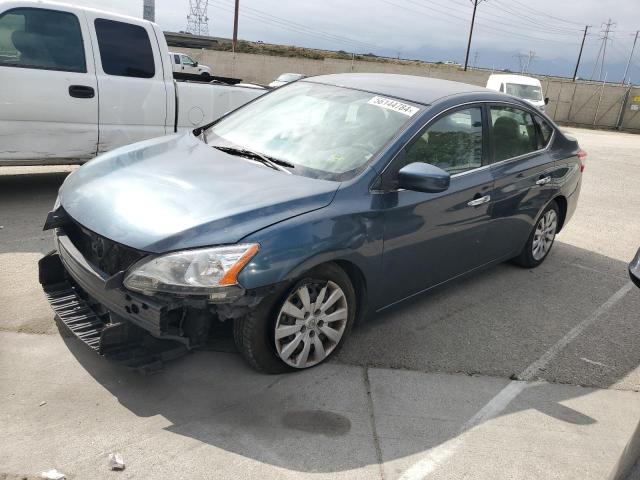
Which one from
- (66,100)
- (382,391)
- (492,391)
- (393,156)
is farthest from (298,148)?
(66,100)

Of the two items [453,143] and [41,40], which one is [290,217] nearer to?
[453,143]

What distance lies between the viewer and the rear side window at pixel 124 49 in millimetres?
6219

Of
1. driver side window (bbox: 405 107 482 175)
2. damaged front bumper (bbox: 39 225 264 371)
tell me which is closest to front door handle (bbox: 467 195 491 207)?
driver side window (bbox: 405 107 482 175)

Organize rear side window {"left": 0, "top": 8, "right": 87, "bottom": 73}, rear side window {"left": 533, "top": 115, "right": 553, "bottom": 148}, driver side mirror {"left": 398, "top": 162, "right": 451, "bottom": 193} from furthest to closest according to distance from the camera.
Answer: rear side window {"left": 0, "top": 8, "right": 87, "bottom": 73}
rear side window {"left": 533, "top": 115, "right": 553, "bottom": 148}
driver side mirror {"left": 398, "top": 162, "right": 451, "bottom": 193}

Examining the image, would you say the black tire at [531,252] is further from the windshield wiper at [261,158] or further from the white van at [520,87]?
the white van at [520,87]

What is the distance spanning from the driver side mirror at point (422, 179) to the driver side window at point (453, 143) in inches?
9.3

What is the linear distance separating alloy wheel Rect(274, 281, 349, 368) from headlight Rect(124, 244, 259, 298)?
0.44 m

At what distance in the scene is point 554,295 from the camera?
5.09 metres

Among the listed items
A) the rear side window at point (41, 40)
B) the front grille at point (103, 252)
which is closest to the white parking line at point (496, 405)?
the front grille at point (103, 252)

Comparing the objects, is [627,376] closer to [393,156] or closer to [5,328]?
[393,156]

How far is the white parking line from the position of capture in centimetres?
277

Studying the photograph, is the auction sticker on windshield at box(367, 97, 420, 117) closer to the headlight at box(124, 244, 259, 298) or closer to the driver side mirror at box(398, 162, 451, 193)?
the driver side mirror at box(398, 162, 451, 193)

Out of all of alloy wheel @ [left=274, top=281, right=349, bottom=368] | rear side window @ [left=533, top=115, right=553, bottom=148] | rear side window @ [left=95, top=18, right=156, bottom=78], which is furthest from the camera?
rear side window @ [left=95, top=18, right=156, bottom=78]

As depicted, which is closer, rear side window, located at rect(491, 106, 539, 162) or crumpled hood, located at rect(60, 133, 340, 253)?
crumpled hood, located at rect(60, 133, 340, 253)
